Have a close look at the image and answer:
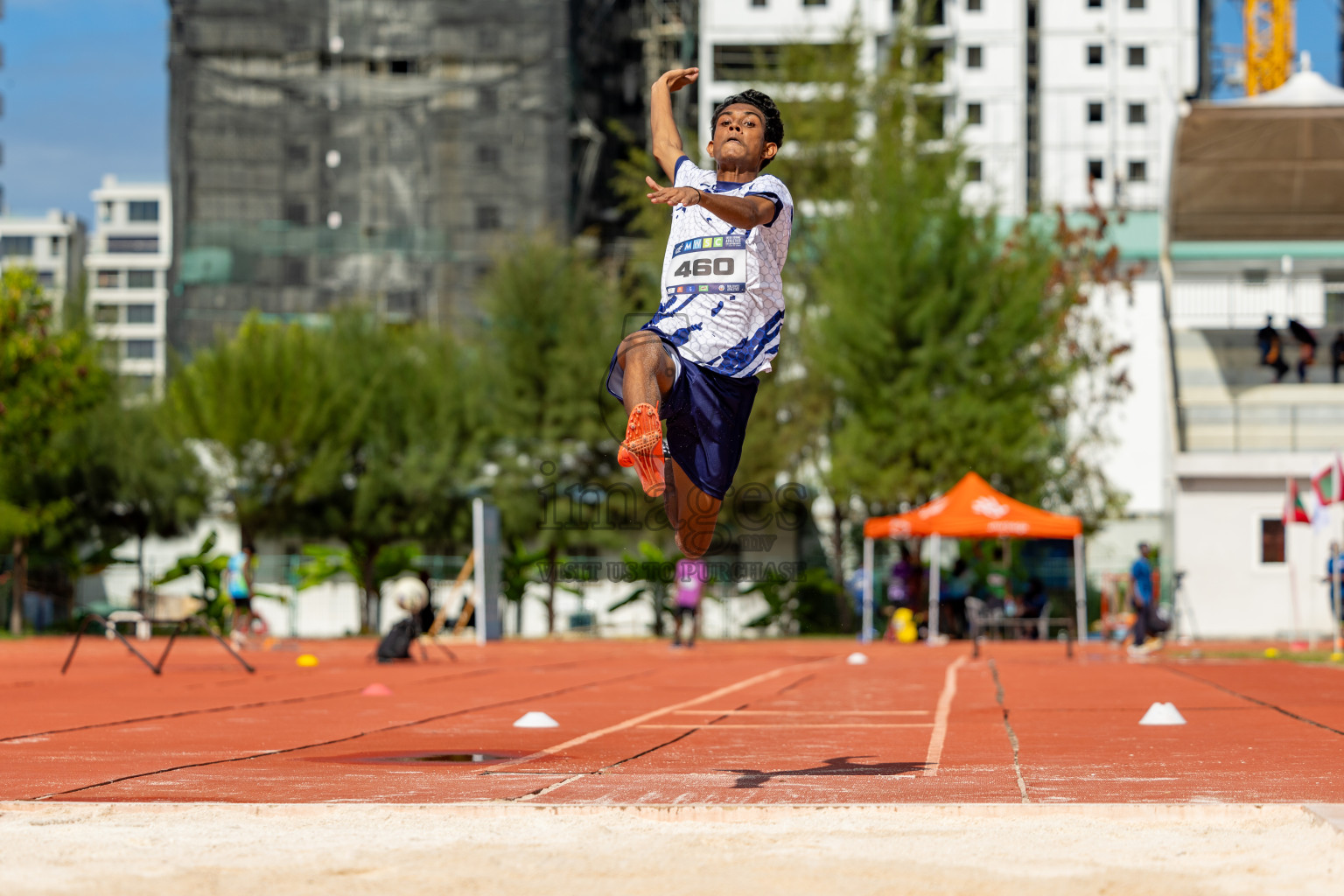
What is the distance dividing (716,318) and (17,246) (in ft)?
450

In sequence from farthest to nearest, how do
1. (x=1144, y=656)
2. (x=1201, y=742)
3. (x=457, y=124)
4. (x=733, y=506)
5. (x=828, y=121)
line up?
(x=457, y=124) < (x=828, y=121) < (x=733, y=506) < (x=1144, y=656) < (x=1201, y=742)

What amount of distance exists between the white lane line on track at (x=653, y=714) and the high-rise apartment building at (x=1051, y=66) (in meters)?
63.2

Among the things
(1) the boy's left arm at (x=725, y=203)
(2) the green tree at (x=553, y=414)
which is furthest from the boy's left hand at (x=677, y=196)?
(2) the green tree at (x=553, y=414)

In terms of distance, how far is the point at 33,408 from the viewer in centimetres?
3294

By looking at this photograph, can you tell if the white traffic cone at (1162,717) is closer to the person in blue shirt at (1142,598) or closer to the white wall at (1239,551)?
the person in blue shirt at (1142,598)

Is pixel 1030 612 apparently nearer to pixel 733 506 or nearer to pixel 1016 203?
pixel 733 506

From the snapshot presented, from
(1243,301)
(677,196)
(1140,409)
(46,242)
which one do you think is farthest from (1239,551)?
(46,242)

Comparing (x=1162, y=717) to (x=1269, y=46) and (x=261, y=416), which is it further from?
(x=1269, y=46)

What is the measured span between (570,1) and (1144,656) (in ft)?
160

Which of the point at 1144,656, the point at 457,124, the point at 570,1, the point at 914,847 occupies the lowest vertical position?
the point at 1144,656

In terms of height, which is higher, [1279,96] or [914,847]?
[1279,96]

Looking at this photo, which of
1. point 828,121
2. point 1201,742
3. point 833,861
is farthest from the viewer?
point 828,121

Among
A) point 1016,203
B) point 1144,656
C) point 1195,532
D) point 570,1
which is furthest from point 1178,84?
point 1144,656

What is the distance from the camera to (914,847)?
17.8ft
